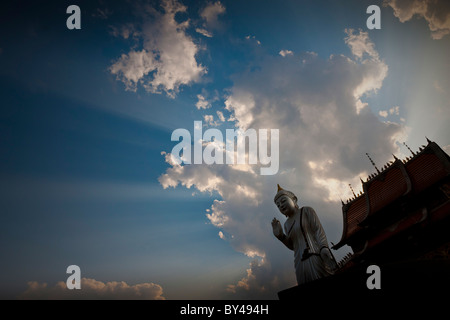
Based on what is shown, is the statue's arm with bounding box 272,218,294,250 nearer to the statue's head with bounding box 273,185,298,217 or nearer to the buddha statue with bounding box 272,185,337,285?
A: the buddha statue with bounding box 272,185,337,285

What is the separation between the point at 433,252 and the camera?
9.03 metres

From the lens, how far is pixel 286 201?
6.12 m

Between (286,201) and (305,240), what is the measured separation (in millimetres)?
1332

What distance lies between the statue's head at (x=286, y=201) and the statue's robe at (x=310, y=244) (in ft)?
0.77

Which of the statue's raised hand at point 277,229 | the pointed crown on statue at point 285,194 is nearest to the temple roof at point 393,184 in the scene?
the pointed crown on statue at point 285,194

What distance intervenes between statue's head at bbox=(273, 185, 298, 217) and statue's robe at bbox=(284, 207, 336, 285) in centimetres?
24

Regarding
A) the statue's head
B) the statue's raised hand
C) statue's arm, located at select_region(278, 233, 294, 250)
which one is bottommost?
statue's arm, located at select_region(278, 233, 294, 250)

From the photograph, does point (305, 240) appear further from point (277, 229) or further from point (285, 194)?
point (285, 194)

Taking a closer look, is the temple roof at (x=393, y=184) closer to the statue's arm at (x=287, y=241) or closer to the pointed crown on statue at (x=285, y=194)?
the pointed crown on statue at (x=285, y=194)

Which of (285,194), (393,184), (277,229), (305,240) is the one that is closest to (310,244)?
(305,240)

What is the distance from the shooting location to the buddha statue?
4486 millimetres

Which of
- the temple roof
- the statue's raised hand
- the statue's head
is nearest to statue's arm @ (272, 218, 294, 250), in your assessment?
the statue's raised hand
